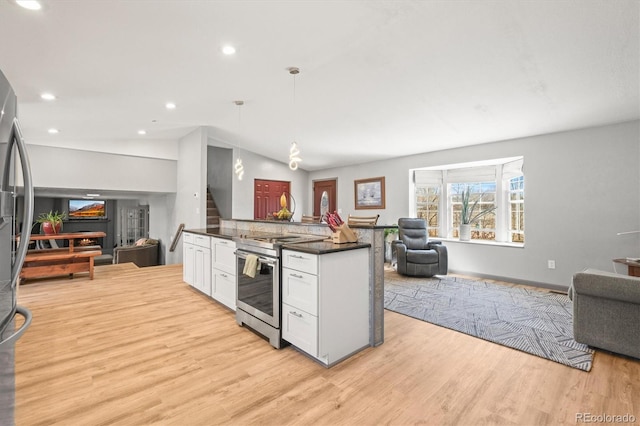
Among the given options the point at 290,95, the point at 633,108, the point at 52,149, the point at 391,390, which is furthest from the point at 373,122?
the point at 52,149

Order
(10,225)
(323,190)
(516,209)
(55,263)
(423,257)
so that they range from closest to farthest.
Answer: (10,225), (55,263), (423,257), (516,209), (323,190)

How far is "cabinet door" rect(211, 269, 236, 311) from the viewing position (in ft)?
10.8

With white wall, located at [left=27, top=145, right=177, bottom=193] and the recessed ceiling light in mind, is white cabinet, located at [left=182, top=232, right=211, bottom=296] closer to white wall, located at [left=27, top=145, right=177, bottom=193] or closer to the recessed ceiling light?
the recessed ceiling light

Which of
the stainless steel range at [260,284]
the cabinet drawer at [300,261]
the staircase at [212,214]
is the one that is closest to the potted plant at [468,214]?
the stainless steel range at [260,284]

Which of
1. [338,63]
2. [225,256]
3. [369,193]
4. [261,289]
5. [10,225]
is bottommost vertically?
[261,289]

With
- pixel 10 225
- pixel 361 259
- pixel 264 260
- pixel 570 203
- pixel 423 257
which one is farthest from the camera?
pixel 423 257

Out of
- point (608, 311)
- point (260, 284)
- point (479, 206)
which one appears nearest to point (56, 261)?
point (260, 284)

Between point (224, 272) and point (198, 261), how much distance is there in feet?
2.72

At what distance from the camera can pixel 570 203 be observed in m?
4.28

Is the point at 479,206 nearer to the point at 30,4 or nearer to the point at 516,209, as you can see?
the point at 516,209

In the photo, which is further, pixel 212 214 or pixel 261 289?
pixel 212 214

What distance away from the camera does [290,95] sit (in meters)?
3.95

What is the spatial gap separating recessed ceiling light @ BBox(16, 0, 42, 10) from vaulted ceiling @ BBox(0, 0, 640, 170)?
0.04 metres

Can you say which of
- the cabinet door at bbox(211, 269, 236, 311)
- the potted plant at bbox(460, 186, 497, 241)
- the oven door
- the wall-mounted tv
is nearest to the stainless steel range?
the oven door
